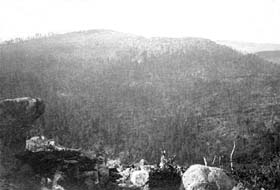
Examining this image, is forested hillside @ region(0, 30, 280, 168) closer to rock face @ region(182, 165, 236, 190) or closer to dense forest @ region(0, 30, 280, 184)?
dense forest @ region(0, 30, 280, 184)

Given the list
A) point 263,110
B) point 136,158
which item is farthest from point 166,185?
point 263,110

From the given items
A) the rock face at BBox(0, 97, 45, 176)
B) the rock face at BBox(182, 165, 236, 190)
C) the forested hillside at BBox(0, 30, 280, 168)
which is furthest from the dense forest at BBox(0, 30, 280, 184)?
the rock face at BBox(182, 165, 236, 190)

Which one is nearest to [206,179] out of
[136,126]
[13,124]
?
[13,124]

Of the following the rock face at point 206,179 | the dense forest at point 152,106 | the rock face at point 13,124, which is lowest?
the dense forest at point 152,106

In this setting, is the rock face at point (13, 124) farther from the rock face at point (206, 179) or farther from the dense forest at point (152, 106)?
the dense forest at point (152, 106)

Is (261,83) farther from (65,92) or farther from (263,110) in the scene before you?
(65,92)

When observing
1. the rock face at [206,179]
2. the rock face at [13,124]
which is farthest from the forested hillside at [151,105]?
the rock face at [206,179]
